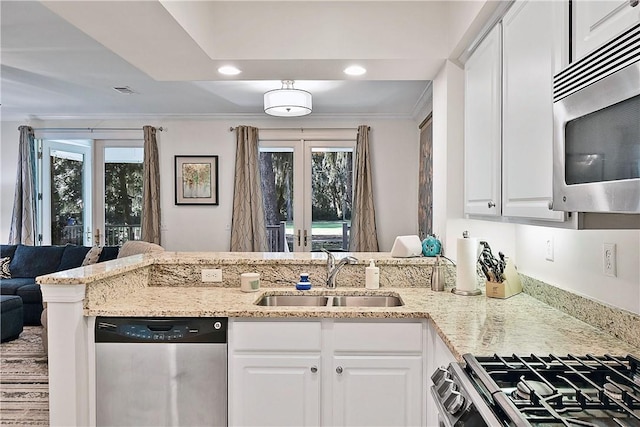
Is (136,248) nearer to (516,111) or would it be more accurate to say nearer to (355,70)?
(355,70)

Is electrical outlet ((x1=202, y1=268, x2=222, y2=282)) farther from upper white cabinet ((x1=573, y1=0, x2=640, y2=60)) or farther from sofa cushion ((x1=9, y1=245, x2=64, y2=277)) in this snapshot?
sofa cushion ((x1=9, y1=245, x2=64, y2=277))

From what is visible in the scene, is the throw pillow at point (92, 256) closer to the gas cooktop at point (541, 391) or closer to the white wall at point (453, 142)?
the white wall at point (453, 142)

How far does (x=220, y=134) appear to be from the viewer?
18.7ft

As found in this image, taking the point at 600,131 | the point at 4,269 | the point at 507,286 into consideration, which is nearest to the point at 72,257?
the point at 4,269

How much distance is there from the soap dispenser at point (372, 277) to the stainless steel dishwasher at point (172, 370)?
89 cm

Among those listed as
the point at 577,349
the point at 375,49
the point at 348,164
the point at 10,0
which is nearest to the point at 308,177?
the point at 348,164

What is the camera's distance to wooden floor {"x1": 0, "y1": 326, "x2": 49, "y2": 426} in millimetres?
2816

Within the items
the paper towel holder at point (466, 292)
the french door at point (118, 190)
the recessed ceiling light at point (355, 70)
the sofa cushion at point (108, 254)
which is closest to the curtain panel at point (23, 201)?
the french door at point (118, 190)

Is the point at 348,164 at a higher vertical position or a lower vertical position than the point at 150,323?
higher

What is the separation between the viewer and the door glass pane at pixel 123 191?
19.2 feet

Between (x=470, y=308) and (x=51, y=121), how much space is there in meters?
5.99

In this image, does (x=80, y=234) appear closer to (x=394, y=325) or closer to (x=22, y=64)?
(x=22, y=64)

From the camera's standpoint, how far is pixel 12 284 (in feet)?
15.3

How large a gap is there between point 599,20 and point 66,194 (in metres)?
Answer: 6.39
